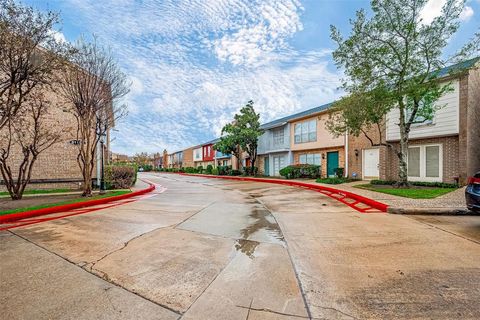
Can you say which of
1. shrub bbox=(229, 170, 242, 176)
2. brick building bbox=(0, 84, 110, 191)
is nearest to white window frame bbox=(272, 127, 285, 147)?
shrub bbox=(229, 170, 242, 176)

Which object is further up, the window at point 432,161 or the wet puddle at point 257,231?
the window at point 432,161

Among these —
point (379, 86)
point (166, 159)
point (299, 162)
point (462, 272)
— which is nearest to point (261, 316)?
point (462, 272)

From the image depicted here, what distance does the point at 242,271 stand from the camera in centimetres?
333

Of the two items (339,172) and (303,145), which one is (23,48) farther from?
(303,145)

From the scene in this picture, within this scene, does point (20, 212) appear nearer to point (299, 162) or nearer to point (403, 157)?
point (403, 157)

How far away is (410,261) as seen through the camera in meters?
3.61

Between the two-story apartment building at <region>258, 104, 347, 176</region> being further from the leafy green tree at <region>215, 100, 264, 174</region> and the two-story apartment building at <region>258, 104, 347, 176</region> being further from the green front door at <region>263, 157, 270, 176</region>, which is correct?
the leafy green tree at <region>215, 100, 264, 174</region>

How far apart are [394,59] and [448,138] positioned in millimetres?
5683

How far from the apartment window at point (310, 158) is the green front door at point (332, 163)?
117cm

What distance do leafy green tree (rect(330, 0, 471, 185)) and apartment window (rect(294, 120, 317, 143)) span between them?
9.51 metres

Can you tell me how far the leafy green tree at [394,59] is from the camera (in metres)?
11.1

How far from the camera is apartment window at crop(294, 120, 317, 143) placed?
2241 centimetres

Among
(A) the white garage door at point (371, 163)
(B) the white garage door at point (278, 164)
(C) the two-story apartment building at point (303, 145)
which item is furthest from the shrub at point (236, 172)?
(A) the white garage door at point (371, 163)

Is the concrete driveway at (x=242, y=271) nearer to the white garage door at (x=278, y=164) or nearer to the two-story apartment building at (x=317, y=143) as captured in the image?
the two-story apartment building at (x=317, y=143)
